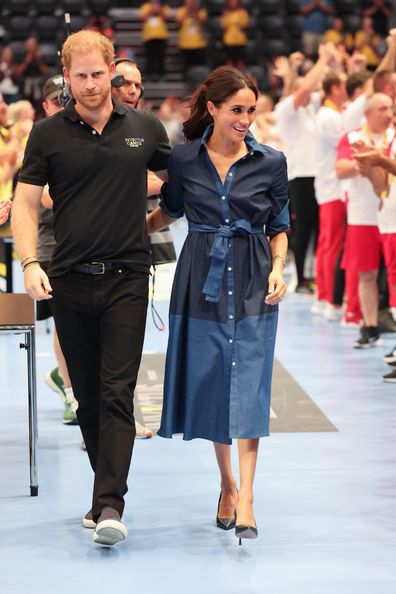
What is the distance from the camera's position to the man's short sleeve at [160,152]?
166 inches

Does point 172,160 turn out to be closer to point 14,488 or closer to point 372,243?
point 14,488

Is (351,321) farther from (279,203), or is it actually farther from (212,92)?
(212,92)

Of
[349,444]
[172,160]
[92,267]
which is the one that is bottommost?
[349,444]

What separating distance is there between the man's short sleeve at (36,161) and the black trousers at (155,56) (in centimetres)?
1688

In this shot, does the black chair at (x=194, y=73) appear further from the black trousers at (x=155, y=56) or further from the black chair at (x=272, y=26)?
the black chair at (x=272, y=26)

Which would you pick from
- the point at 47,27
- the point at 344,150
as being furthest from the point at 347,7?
the point at 344,150

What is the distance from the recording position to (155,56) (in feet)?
68.1

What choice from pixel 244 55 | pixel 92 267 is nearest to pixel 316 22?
pixel 244 55

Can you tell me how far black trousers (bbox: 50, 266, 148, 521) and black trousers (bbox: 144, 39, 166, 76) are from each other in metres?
16.9

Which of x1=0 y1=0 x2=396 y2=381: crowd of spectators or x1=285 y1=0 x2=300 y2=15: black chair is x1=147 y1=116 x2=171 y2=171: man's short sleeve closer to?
x1=0 y1=0 x2=396 y2=381: crowd of spectators

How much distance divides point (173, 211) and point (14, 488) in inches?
55.5

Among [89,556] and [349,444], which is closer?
[89,556]

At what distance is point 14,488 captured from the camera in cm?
491

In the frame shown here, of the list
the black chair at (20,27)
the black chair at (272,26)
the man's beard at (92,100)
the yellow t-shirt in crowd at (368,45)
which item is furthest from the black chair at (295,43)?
the man's beard at (92,100)
